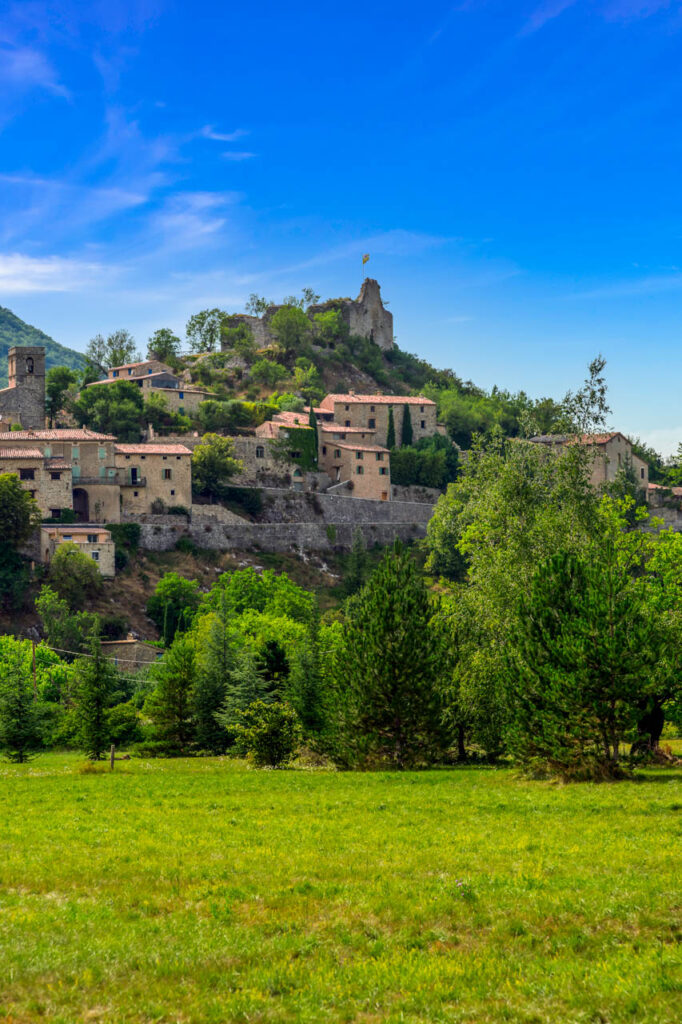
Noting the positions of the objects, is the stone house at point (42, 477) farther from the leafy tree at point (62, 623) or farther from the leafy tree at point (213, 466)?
the leafy tree at point (213, 466)

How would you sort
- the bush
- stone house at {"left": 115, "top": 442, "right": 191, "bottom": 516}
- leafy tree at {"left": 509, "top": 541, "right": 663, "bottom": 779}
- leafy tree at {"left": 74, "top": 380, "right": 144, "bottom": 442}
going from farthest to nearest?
leafy tree at {"left": 74, "top": 380, "right": 144, "bottom": 442} < stone house at {"left": 115, "top": 442, "right": 191, "bottom": 516} < the bush < leafy tree at {"left": 509, "top": 541, "right": 663, "bottom": 779}

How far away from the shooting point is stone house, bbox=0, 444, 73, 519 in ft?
268

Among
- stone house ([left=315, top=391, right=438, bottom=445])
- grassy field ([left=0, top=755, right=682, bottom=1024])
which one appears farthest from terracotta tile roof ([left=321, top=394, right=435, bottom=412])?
grassy field ([left=0, top=755, right=682, bottom=1024])

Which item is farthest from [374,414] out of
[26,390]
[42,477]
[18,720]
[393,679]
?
[393,679]

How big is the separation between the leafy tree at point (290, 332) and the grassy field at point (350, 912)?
5067 inches

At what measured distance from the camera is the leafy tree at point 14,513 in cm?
7588

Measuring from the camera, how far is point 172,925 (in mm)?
12508

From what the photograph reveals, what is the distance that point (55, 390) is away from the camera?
109812 mm

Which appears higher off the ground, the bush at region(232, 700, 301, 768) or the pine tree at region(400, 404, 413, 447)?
the pine tree at region(400, 404, 413, 447)

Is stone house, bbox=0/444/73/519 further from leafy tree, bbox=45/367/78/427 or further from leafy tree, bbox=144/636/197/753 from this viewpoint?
leafy tree, bbox=144/636/197/753

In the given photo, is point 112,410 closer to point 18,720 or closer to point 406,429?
point 406,429

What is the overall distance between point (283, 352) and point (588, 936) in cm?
13808

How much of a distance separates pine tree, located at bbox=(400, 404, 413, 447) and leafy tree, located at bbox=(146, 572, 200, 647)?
1790 inches

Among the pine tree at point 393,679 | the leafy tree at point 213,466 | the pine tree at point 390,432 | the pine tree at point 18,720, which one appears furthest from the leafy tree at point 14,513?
the pine tree at point 393,679
